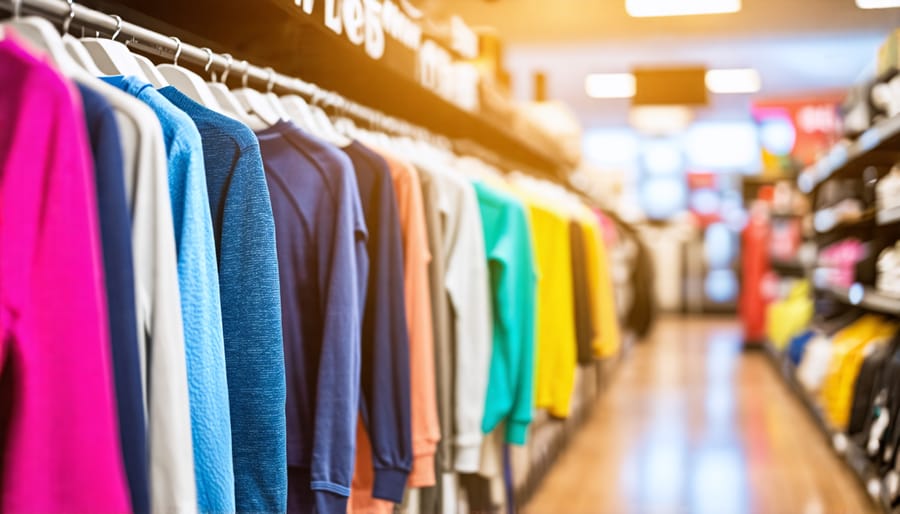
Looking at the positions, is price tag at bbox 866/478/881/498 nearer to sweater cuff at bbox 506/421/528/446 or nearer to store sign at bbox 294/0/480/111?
sweater cuff at bbox 506/421/528/446

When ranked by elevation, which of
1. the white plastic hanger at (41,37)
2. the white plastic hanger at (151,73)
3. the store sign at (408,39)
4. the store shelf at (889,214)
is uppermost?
the store sign at (408,39)

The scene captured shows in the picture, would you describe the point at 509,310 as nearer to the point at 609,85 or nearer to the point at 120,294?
the point at 120,294

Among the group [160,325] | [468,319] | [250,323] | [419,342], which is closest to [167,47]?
[250,323]

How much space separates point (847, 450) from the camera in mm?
4121

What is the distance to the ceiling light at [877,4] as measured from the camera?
14.1ft

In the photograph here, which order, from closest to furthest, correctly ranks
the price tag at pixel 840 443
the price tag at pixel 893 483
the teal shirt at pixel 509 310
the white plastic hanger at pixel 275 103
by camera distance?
the white plastic hanger at pixel 275 103 < the teal shirt at pixel 509 310 < the price tag at pixel 893 483 < the price tag at pixel 840 443

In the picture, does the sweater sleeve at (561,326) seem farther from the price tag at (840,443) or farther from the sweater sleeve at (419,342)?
the price tag at (840,443)

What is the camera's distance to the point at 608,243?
6.32 meters

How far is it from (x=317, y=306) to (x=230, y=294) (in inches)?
13.4

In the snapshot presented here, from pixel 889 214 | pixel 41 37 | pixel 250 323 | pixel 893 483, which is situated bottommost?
pixel 893 483

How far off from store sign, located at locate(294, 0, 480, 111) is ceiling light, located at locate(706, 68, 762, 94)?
344 inches

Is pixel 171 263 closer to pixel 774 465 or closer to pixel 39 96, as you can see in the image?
pixel 39 96

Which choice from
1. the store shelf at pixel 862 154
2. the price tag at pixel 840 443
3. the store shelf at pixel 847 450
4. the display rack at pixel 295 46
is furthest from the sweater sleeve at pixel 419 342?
the price tag at pixel 840 443

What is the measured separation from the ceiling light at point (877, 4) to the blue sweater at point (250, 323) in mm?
3905
